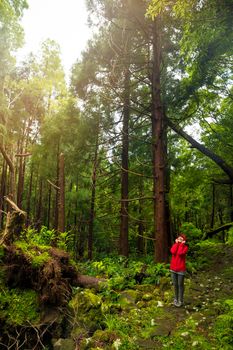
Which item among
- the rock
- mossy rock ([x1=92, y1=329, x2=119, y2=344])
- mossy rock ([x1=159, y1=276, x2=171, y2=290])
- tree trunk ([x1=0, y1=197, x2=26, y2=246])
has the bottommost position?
the rock

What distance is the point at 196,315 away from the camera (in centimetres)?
553

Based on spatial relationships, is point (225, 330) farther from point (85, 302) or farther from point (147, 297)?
point (85, 302)

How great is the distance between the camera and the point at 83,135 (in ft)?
41.6

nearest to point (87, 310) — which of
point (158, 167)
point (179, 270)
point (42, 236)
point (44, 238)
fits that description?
point (179, 270)

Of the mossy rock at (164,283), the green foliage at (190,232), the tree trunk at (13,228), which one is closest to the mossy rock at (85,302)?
the mossy rock at (164,283)

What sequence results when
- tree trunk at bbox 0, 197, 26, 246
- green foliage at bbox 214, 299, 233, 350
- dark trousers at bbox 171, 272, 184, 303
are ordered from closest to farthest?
green foliage at bbox 214, 299, 233, 350
dark trousers at bbox 171, 272, 184, 303
tree trunk at bbox 0, 197, 26, 246

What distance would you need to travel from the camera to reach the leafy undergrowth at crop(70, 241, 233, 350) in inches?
180

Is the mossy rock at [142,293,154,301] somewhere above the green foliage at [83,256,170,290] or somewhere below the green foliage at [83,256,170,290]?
below

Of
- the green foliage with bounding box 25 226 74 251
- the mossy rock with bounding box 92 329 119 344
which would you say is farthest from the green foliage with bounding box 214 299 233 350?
the green foliage with bounding box 25 226 74 251

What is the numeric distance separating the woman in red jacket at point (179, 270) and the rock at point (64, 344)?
2492 mm

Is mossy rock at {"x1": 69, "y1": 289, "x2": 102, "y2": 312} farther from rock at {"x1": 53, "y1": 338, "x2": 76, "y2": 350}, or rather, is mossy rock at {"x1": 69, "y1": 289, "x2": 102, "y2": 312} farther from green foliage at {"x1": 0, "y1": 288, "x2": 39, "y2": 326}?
green foliage at {"x1": 0, "y1": 288, "x2": 39, "y2": 326}

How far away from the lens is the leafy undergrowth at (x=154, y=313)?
4582mm

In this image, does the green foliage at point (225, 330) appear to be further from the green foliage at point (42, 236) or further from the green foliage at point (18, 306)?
the green foliage at point (42, 236)

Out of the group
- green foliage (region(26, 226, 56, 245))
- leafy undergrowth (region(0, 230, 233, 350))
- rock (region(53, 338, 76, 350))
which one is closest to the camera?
leafy undergrowth (region(0, 230, 233, 350))
